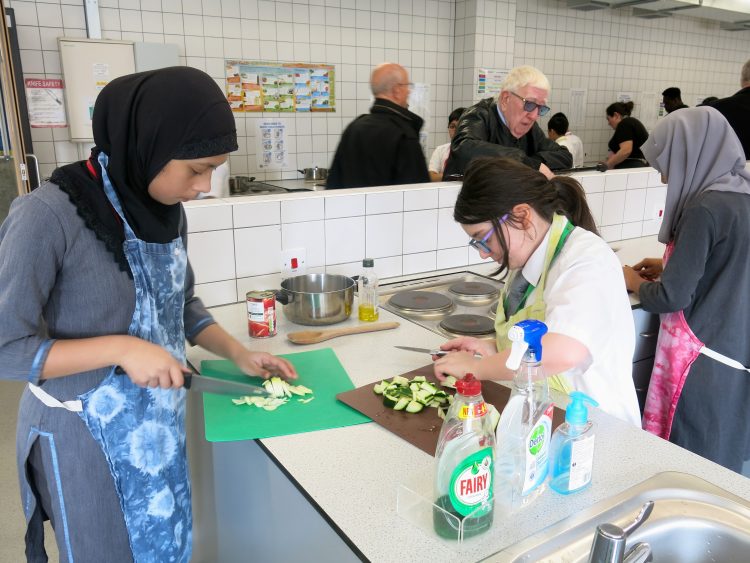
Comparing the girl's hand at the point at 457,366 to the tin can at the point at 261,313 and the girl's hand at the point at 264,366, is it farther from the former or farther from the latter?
the tin can at the point at 261,313

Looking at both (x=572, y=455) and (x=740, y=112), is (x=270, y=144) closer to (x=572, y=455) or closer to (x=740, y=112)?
(x=740, y=112)

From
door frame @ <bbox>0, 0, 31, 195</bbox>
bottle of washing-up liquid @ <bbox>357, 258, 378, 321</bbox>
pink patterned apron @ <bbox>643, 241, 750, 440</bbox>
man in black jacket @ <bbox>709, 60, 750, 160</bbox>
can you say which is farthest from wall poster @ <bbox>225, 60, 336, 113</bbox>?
pink patterned apron @ <bbox>643, 241, 750, 440</bbox>

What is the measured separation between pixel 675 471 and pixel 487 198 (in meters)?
0.63

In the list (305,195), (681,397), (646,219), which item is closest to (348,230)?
(305,195)

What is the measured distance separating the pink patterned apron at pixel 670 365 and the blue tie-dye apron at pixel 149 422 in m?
1.47

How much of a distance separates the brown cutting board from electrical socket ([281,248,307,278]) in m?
0.68

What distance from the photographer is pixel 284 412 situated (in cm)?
123

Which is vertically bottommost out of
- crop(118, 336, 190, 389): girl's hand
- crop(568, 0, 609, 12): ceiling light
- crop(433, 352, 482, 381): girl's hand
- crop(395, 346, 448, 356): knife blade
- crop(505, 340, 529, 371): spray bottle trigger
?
crop(395, 346, 448, 356): knife blade

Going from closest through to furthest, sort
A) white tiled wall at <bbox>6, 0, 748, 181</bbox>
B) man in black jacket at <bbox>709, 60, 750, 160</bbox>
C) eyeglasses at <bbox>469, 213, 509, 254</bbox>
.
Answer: eyeglasses at <bbox>469, 213, 509, 254</bbox>
man in black jacket at <bbox>709, 60, 750, 160</bbox>
white tiled wall at <bbox>6, 0, 748, 181</bbox>

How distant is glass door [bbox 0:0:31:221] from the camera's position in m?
2.94

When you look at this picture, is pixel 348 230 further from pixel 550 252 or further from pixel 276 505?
pixel 276 505

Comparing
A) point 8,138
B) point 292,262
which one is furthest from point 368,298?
point 8,138

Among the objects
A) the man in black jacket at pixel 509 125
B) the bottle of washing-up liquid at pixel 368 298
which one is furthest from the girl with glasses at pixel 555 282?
the man in black jacket at pixel 509 125

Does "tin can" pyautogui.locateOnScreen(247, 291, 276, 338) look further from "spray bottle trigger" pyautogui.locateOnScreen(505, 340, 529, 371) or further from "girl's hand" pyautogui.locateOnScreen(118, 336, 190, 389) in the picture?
"spray bottle trigger" pyautogui.locateOnScreen(505, 340, 529, 371)
